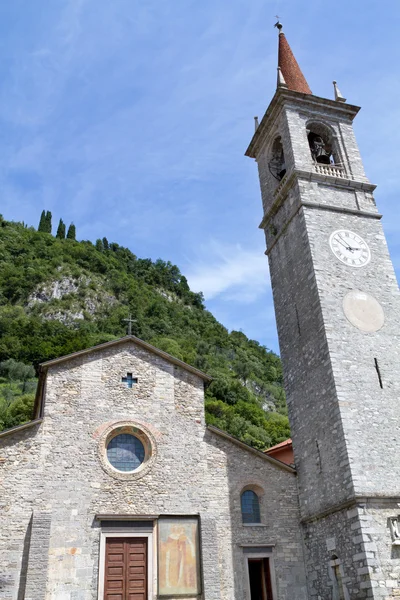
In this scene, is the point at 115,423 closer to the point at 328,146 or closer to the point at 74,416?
the point at 74,416

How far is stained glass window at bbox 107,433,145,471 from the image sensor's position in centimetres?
1478

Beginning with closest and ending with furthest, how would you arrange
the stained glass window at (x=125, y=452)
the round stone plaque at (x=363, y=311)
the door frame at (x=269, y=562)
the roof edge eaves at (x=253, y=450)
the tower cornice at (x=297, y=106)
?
the door frame at (x=269, y=562) < the stained glass window at (x=125, y=452) < the round stone plaque at (x=363, y=311) < the roof edge eaves at (x=253, y=450) < the tower cornice at (x=297, y=106)

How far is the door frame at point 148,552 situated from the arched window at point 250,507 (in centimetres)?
279

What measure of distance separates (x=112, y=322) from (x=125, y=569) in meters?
64.5

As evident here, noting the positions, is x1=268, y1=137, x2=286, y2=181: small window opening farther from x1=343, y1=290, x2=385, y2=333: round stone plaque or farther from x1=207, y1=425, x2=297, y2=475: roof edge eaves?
x1=207, y1=425, x2=297, y2=475: roof edge eaves

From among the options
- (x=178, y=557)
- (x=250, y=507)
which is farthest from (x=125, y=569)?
(x=250, y=507)

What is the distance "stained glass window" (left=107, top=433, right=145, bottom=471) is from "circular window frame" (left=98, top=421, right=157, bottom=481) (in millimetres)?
102

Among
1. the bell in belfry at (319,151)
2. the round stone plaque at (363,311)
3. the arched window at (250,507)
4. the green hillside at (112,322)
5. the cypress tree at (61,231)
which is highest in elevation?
the cypress tree at (61,231)

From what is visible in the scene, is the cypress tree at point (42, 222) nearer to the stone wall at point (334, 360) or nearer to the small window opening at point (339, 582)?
the stone wall at point (334, 360)

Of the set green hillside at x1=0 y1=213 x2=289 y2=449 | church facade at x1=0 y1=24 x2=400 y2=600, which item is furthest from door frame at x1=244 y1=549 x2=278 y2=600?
green hillside at x1=0 y1=213 x2=289 y2=449

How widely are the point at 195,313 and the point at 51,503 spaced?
83980mm

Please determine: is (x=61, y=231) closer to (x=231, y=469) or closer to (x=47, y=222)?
(x=47, y=222)

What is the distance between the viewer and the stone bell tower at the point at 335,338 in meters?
12.8

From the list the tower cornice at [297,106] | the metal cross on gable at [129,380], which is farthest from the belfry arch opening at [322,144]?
the metal cross on gable at [129,380]
